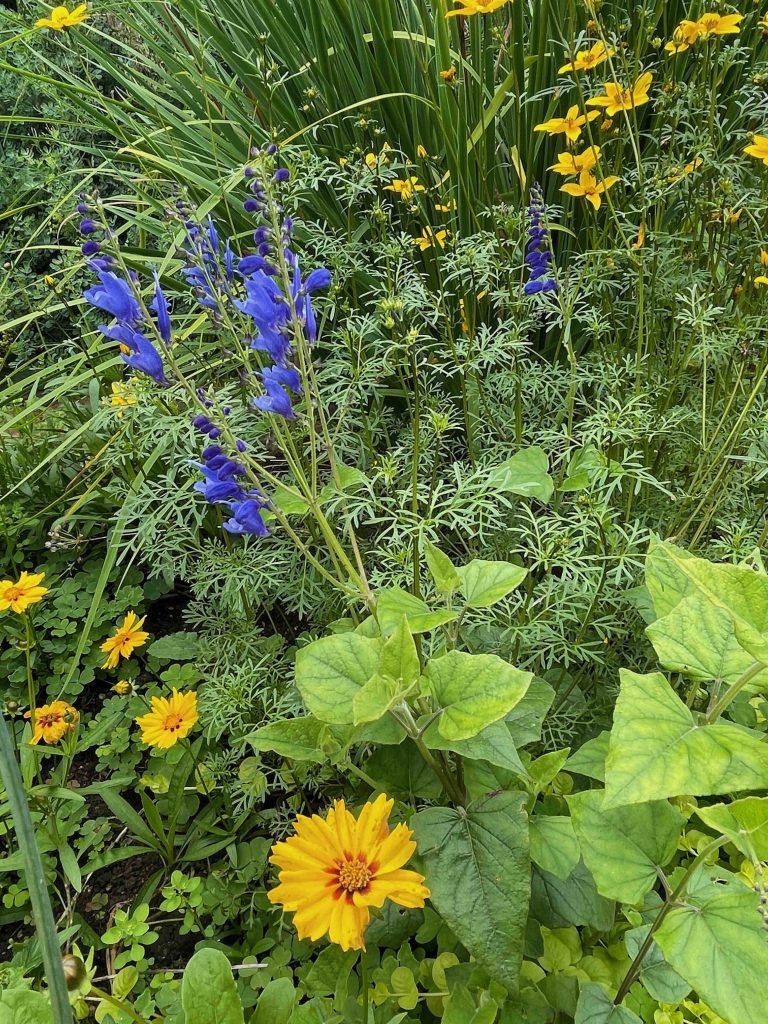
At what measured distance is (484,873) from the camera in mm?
740

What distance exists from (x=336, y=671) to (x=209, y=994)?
1.16ft

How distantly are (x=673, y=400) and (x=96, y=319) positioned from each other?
2.60m

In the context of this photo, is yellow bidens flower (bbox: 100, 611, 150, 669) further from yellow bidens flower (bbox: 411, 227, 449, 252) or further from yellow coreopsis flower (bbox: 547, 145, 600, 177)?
yellow coreopsis flower (bbox: 547, 145, 600, 177)

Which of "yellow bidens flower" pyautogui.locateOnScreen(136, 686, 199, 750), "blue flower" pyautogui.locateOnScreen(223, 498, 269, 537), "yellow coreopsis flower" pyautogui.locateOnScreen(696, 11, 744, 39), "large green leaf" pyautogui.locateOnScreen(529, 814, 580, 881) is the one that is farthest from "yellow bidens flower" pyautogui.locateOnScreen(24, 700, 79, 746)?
"yellow coreopsis flower" pyautogui.locateOnScreen(696, 11, 744, 39)

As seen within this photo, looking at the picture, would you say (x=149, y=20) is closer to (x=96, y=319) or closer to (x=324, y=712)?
(x=96, y=319)

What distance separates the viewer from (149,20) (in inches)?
91.8

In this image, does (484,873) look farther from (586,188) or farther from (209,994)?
(586,188)

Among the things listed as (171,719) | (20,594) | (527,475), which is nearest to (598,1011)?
(527,475)

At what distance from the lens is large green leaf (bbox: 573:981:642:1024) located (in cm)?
66

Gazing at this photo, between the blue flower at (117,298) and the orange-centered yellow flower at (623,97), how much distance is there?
91 centimetres

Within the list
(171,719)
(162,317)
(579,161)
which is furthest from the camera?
(579,161)

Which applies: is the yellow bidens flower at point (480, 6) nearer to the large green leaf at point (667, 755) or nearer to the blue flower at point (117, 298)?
the blue flower at point (117, 298)

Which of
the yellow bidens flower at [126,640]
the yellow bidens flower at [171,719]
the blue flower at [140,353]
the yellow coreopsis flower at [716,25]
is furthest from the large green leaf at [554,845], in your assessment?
the yellow coreopsis flower at [716,25]

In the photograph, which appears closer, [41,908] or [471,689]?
[41,908]
